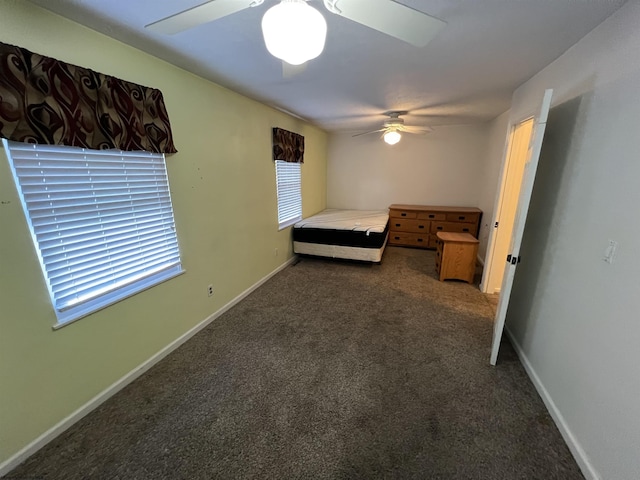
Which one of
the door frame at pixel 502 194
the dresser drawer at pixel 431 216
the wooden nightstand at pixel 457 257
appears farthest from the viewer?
the dresser drawer at pixel 431 216

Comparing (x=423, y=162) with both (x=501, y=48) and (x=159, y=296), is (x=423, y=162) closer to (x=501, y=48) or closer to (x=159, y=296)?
(x=501, y=48)

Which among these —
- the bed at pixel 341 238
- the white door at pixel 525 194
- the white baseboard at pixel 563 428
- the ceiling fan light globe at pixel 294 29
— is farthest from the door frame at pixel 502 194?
the ceiling fan light globe at pixel 294 29

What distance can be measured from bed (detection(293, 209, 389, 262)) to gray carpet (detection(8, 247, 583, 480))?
1.48 m

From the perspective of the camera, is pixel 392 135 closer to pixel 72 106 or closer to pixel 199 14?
pixel 199 14

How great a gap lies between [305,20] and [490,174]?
4550 millimetres

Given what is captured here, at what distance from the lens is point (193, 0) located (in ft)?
4.16

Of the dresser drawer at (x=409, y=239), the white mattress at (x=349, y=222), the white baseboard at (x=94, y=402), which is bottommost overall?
the white baseboard at (x=94, y=402)

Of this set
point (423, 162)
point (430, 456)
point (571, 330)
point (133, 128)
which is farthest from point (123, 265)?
point (423, 162)

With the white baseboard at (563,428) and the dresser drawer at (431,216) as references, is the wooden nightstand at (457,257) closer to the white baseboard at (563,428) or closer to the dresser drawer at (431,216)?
the dresser drawer at (431,216)

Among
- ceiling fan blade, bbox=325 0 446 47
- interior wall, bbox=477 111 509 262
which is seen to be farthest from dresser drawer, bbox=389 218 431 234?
ceiling fan blade, bbox=325 0 446 47

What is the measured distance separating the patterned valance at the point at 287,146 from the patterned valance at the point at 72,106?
1751mm

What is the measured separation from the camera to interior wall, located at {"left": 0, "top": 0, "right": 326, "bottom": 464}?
132 centimetres

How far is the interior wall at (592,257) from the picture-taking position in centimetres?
116

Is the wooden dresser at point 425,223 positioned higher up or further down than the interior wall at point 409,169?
further down
